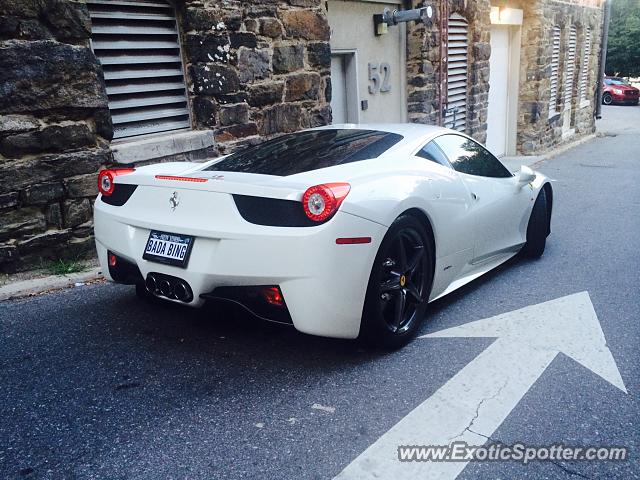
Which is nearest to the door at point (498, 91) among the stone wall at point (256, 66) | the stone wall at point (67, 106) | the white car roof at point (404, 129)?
the stone wall at point (256, 66)

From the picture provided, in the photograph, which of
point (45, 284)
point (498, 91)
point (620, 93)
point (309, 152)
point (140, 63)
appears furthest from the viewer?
point (620, 93)

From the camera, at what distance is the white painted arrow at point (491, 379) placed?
2289 mm

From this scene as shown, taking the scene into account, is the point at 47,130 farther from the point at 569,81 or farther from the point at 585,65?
the point at 585,65

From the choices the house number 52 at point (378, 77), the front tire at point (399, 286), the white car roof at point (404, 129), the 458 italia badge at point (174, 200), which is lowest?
the front tire at point (399, 286)

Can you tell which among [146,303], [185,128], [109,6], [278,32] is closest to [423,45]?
[278,32]

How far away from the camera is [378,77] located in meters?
8.73

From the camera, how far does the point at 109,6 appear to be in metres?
5.23

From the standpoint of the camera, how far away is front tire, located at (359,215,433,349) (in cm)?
303

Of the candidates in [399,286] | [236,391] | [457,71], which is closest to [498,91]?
[457,71]

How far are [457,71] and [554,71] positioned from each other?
5.66 metres

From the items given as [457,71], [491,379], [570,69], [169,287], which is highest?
[457,71]

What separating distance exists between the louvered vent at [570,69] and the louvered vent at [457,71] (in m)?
6.28

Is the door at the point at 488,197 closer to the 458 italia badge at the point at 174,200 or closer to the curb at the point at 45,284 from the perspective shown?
the 458 italia badge at the point at 174,200

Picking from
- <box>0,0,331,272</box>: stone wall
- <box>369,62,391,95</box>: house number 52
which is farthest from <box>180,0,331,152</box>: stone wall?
<box>369,62,391,95</box>: house number 52
